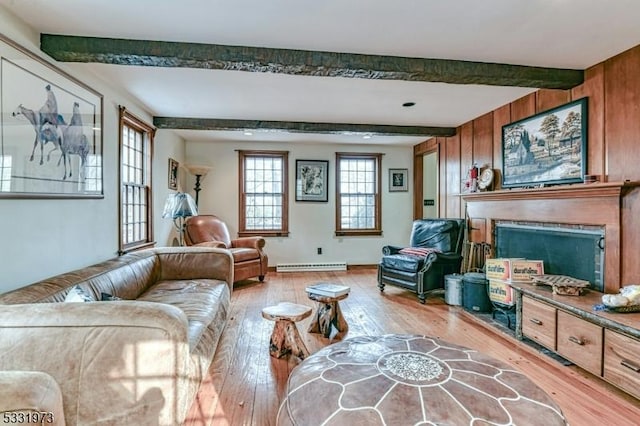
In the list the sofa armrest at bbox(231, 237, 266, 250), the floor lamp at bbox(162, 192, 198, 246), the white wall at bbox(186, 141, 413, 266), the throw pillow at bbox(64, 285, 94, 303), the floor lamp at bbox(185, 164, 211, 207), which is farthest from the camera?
the white wall at bbox(186, 141, 413, 266)

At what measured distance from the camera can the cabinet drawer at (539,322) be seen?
2.66 metres

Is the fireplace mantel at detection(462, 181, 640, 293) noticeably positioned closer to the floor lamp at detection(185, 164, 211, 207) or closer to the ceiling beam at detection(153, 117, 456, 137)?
the ceiling beam at detection(153, 117, 456, 137)

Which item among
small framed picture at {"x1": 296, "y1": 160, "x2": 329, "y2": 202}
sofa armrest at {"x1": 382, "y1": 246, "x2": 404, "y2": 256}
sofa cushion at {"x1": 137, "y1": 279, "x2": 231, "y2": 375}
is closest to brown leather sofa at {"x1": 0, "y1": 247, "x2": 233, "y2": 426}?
sofa cushion at {"x1": 137, "y1": 279, "x2": 231, "y2": 375}

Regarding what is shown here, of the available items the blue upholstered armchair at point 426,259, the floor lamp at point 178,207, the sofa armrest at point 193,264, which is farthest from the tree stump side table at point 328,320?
the floor lamp at point 178,207

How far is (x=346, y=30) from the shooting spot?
2.28m

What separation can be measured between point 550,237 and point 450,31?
2.28m

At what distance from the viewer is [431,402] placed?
121 cm

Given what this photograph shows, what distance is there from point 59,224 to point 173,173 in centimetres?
297

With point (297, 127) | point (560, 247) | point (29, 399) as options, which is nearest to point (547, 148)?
point (560, 247)

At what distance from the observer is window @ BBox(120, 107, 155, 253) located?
11.6 feet

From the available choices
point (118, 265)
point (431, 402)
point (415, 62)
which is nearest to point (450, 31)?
point (415, 62)

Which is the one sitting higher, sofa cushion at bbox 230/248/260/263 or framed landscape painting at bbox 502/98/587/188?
framed landscape painting at bbox 502/98/587/188

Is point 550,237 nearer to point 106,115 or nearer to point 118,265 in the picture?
point 118,265

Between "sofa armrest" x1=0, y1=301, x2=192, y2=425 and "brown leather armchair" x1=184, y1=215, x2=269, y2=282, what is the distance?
351cm
